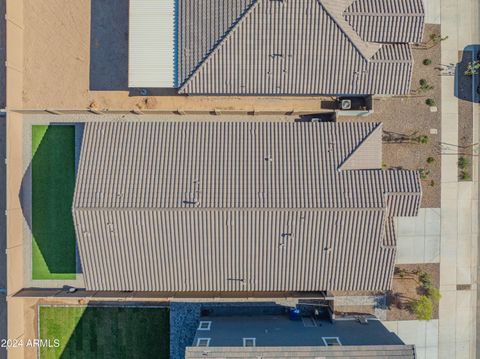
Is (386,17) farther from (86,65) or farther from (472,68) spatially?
(86,65)

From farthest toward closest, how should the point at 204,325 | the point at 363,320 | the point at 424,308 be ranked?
the point at 363,320
the point at 424,308
the point at 204,325

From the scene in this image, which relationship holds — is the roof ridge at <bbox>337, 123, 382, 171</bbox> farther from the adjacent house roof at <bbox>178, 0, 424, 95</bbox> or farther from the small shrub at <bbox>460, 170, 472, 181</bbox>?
the small shrub at <bbox>460, 170, 472, 181</bbox>

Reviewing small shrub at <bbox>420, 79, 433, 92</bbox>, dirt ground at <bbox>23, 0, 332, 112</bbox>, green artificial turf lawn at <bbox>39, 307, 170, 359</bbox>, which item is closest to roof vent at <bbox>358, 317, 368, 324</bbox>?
green artificial turf lawn at <bbox>39, 307, 170, 359</bbox>

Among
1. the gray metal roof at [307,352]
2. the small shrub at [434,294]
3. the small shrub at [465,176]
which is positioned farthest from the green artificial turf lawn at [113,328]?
the small shrub at [465,176]

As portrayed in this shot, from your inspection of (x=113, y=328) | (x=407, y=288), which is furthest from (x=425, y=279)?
(x=113, y=328)

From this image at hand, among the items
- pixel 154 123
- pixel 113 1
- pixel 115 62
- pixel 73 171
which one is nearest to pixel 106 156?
pixel 154 123
